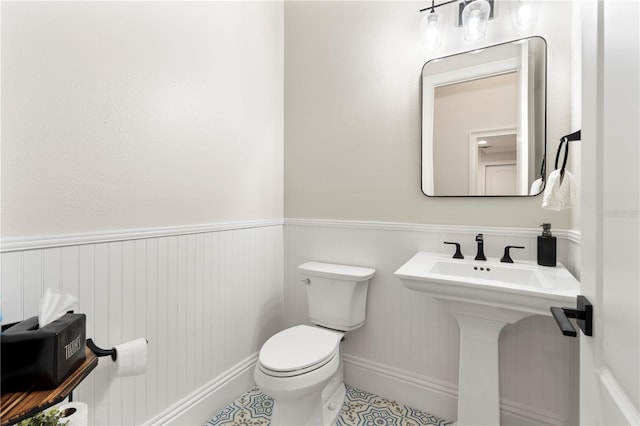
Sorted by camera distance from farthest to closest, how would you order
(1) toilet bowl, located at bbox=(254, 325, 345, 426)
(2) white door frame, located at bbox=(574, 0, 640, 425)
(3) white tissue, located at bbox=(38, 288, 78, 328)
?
(1) toilet bowl, located at bbox=(254, 325, 345, 426) < (3) white tissue, located at bbox=(38, 288, 78, 328) < (2) white door frame, located at bbox=(574, 0, 640, 425)

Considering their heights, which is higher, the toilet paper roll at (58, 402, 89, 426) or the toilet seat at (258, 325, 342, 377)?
the toilet paper roll at (58, 402, 89, 426)

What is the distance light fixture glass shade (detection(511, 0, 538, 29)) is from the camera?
1490 millimetres

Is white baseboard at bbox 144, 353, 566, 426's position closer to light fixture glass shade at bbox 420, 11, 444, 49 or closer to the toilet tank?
the toilet tank

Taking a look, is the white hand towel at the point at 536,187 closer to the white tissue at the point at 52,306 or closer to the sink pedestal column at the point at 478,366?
the sink pedestal column at the point at 478,366

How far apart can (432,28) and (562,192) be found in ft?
3.52

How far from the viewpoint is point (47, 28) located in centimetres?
105

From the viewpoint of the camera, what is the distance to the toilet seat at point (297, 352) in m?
1.36

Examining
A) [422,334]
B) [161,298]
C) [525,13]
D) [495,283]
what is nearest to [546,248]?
[495,283]

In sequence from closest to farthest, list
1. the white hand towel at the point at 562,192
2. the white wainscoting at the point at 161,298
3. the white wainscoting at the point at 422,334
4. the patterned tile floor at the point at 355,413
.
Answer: the white wainscoting at the point at 161,298, the white hand towel at the point at 562,192, the white wainscoting at the point at 422,334, the patterned tile floor at the point at 355,413

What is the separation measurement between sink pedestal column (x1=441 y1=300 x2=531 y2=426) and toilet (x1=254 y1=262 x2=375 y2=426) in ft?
1.93

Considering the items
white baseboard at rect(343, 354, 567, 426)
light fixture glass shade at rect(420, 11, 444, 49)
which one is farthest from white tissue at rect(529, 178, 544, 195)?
white baseboard at rect(343, 354, 567, 426)

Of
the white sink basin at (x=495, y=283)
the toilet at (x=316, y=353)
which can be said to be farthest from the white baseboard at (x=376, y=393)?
the white sink basin at (x=495, y=283)

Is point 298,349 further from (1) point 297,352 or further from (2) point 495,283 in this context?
(2) point 495,283

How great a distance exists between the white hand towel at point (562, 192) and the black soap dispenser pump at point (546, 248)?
218mm
